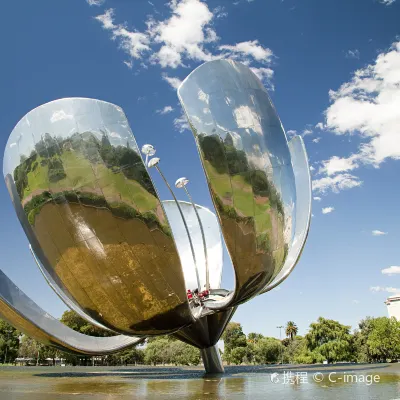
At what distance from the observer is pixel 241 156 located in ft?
24.9

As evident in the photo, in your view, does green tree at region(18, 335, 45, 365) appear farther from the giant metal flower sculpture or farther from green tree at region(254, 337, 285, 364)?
the giant metal flower sculpture

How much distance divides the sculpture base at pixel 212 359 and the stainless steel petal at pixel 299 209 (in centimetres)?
427

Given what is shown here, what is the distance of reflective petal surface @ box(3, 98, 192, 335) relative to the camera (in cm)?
805

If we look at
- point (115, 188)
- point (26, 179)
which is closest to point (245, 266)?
point (115, 188)

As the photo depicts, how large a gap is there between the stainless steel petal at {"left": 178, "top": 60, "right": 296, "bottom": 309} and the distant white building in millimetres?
69157

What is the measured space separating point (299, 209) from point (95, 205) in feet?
20.4

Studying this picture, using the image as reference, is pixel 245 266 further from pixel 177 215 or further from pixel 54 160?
pixel 177 215

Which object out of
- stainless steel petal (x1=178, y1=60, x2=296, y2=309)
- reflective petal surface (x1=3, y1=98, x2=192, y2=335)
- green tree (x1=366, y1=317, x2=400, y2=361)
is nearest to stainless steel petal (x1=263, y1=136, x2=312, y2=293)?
stainless steel petal (x1=178, y1=60, x2=296, y2=309)

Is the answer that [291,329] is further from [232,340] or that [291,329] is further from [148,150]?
[148,150]

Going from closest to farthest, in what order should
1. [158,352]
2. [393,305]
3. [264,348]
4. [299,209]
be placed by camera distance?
[299,209]
[158,352]
[264,348]
[393,305]

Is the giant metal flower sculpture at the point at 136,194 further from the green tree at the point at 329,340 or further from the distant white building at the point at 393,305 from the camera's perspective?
the distant white building at the point at 393,305

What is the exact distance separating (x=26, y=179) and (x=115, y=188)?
6.59 feet

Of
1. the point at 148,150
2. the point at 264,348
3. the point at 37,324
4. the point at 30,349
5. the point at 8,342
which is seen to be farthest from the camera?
the point at 264,348

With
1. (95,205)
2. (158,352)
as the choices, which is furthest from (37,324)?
(158,352)
